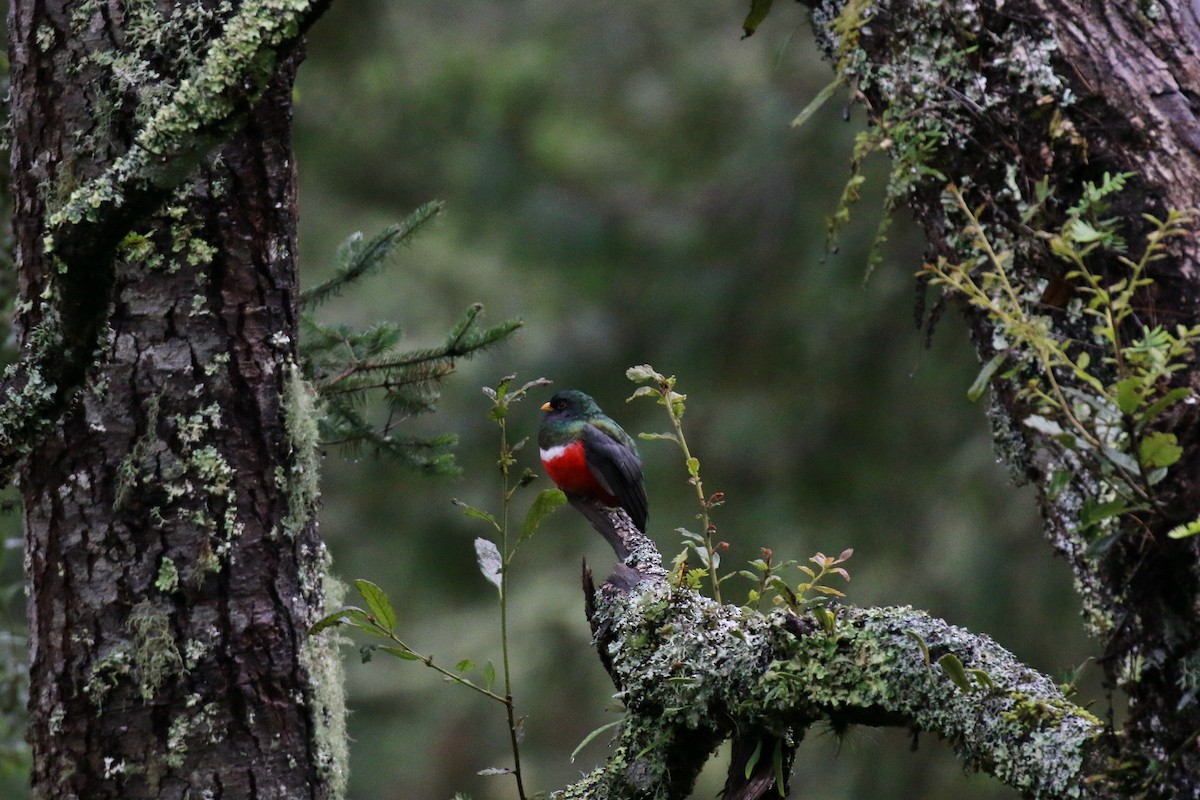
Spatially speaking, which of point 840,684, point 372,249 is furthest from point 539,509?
point 372,249

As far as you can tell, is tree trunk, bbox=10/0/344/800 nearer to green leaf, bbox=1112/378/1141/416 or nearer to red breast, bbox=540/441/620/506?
green leaf, bbox=1112/378/1141/416

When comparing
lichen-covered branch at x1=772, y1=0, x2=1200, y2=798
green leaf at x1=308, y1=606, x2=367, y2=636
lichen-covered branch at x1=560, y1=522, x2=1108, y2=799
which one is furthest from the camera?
green leaf at x1=308, y1=606, x2=367, y2=636

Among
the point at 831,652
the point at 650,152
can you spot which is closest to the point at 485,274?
the point at 650,152

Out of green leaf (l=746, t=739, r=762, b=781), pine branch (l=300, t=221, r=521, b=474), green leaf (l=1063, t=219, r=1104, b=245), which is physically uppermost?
pine branch (l=300, t=221, r=521, b=474)

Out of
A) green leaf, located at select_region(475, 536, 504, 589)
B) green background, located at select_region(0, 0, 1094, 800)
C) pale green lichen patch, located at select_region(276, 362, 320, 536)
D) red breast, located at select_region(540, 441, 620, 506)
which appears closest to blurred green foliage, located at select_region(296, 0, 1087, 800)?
green background, located at select_region(0, 0, 1094, 800)

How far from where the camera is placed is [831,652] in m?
1.60

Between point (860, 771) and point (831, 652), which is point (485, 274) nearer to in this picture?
point (860, 771)

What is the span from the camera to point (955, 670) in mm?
1450

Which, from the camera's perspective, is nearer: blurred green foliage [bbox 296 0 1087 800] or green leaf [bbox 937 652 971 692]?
green leaf [bbox 937 652 971 692]

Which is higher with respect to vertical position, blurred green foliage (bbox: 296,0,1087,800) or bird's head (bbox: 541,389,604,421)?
blurred green foliage (bbox: 296,0,1087,800)

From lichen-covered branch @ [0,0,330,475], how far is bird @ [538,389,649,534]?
2.34 m

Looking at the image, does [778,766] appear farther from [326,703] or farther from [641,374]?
[326,703]

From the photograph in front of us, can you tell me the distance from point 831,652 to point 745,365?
480 cm

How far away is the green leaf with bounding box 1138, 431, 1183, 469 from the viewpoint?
45.8 inches
